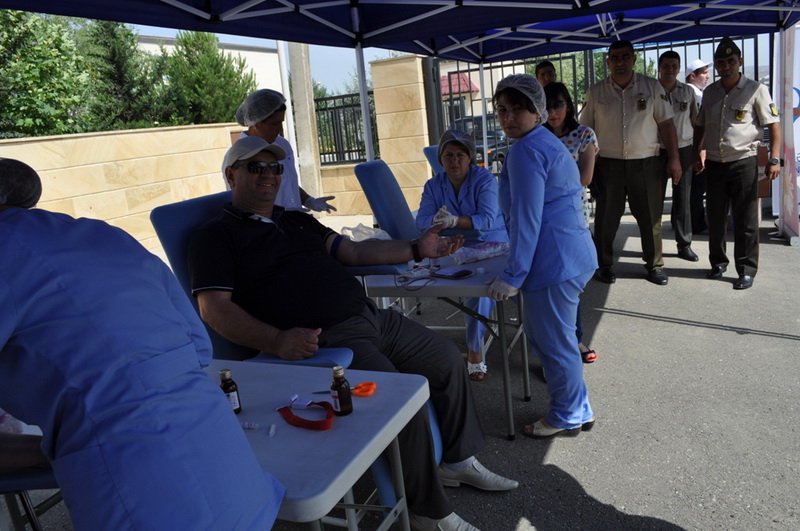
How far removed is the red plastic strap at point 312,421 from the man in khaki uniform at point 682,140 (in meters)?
5.29

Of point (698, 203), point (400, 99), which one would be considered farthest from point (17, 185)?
point (400, 99)

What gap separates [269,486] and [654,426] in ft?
7.74

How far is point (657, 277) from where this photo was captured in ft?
17.7

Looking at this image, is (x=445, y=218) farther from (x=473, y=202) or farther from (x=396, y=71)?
(x=396, y=71)

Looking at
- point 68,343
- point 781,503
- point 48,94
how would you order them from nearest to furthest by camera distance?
point 68,343 → point 781,503 → point 48,94

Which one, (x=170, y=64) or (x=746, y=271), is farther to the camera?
(x=170, y=64)

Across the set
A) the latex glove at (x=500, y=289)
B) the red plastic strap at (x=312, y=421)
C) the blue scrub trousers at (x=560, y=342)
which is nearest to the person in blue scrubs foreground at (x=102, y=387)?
the red plastic strap at (x=312, y=421)

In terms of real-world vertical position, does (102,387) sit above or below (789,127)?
below

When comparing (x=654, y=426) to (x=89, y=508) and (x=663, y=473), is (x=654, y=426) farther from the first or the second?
(x=89, y=508)

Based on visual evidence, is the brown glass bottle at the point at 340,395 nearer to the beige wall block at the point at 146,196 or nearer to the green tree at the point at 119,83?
the beige wall block at the point at 146,196

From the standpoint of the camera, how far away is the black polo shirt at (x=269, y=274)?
2.39m

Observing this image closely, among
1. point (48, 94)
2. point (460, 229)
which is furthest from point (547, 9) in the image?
point (48, 94)

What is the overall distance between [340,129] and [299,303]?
8.94m

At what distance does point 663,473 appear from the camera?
267 centimetres
